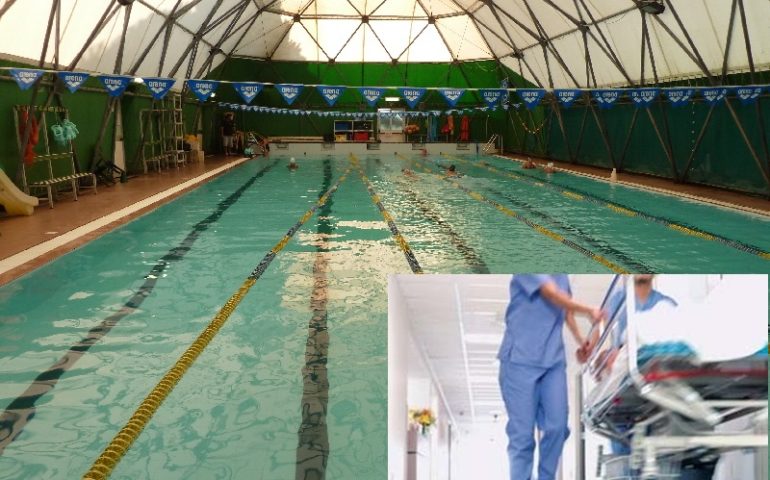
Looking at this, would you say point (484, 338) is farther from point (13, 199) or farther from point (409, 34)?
point (409, 34)

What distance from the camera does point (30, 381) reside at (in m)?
4.70

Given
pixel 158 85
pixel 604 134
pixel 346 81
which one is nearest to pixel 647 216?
pixel 158 85

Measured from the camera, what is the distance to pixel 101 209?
12.4 metres

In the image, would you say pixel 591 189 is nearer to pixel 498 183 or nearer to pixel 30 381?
pixel 498 183

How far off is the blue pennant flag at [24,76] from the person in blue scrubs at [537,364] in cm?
1206

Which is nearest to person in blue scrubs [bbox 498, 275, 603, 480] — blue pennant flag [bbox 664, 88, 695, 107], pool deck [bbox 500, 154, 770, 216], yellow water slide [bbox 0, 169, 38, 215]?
yellow water slide [bbox 0, 169, 38, 215]

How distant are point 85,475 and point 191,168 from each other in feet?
64.1

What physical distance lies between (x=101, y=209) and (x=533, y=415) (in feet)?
39.0

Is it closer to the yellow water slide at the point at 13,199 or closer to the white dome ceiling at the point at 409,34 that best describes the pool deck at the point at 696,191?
the white dome ceiling at the point at 409,34

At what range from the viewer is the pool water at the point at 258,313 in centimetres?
379

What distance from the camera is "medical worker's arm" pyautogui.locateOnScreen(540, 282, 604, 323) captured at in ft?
6.15

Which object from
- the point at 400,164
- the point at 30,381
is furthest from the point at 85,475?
the point at 400,164

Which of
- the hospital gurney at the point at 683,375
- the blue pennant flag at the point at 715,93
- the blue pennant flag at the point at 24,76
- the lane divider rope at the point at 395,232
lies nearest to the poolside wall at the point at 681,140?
the blue pennant flag at the point at 715,93

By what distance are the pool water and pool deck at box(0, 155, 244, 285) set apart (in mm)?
294
